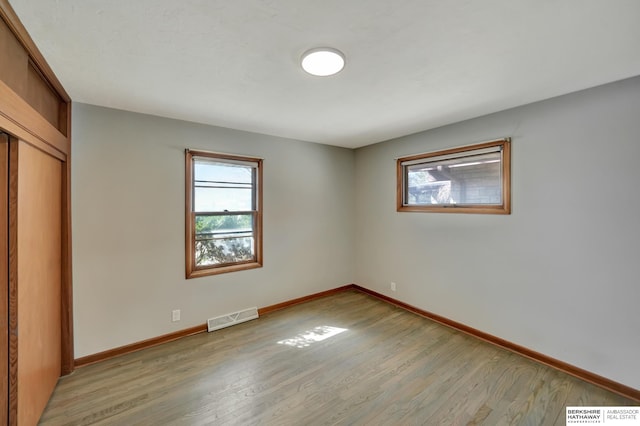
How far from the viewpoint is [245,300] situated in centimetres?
327

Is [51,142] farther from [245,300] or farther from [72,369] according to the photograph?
[245,300]

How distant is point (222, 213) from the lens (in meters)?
3.13

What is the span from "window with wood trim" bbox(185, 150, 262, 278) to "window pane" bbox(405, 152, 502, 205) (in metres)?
2.11

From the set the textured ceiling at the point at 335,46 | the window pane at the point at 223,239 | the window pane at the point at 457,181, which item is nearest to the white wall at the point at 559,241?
the window pane at the point at 457,181

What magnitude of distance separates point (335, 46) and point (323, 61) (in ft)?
0.52

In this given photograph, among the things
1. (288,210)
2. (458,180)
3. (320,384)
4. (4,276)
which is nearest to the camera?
(4,276)

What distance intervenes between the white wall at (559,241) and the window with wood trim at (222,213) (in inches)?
89.4

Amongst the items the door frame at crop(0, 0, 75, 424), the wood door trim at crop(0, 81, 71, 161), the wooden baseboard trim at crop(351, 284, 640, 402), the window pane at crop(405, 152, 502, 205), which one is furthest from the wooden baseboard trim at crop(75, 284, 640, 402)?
the wood door trim at crop(0, 81, 71, 161)

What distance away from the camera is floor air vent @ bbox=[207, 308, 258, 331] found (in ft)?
9.77

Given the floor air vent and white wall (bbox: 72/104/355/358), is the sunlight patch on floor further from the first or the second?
white wall (bbox: 72/104/355/358)

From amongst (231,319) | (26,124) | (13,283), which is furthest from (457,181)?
(13,283)

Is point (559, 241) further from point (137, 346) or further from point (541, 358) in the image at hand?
point (137, 346)

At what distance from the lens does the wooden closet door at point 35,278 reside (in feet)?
4.73

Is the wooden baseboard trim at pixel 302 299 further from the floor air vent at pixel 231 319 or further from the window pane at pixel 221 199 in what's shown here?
the window pane at pixel 221 199
